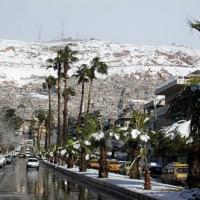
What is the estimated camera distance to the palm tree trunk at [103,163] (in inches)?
1715

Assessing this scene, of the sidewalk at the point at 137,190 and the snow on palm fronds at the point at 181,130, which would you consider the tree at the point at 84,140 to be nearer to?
the sidewalk at the point at 137,190

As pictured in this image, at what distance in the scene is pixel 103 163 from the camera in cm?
4412

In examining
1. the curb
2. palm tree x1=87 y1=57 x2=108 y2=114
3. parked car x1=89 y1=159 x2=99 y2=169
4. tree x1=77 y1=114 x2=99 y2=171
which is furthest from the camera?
palm tree x1=87 y1=57 x2=108 y2=114

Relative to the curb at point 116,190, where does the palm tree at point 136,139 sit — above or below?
above

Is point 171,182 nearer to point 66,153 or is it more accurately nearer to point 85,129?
point 85,129

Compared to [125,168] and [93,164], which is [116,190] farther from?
[93,164]

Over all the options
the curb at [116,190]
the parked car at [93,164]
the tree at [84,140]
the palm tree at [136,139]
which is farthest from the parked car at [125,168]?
the palm tree at [136,139]

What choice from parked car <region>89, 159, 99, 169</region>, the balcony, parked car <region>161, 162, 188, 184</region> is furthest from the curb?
the balcony

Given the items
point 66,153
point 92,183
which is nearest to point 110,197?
point 92,183

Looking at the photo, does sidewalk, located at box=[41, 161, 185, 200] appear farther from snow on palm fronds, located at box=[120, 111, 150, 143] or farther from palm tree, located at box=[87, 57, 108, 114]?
palm tree, located at box=[87, 57, 108, 114]

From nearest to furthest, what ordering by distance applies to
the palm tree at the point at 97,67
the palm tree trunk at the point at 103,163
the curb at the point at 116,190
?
the curb at the point at 116,190 < the palm tree trunk at the point at 103,163 < the palm tree at the point at 97,67

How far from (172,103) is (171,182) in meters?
21.6

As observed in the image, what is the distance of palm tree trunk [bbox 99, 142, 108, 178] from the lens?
4356 cm

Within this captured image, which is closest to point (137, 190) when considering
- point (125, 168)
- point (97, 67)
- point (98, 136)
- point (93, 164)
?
point (98, 136)
